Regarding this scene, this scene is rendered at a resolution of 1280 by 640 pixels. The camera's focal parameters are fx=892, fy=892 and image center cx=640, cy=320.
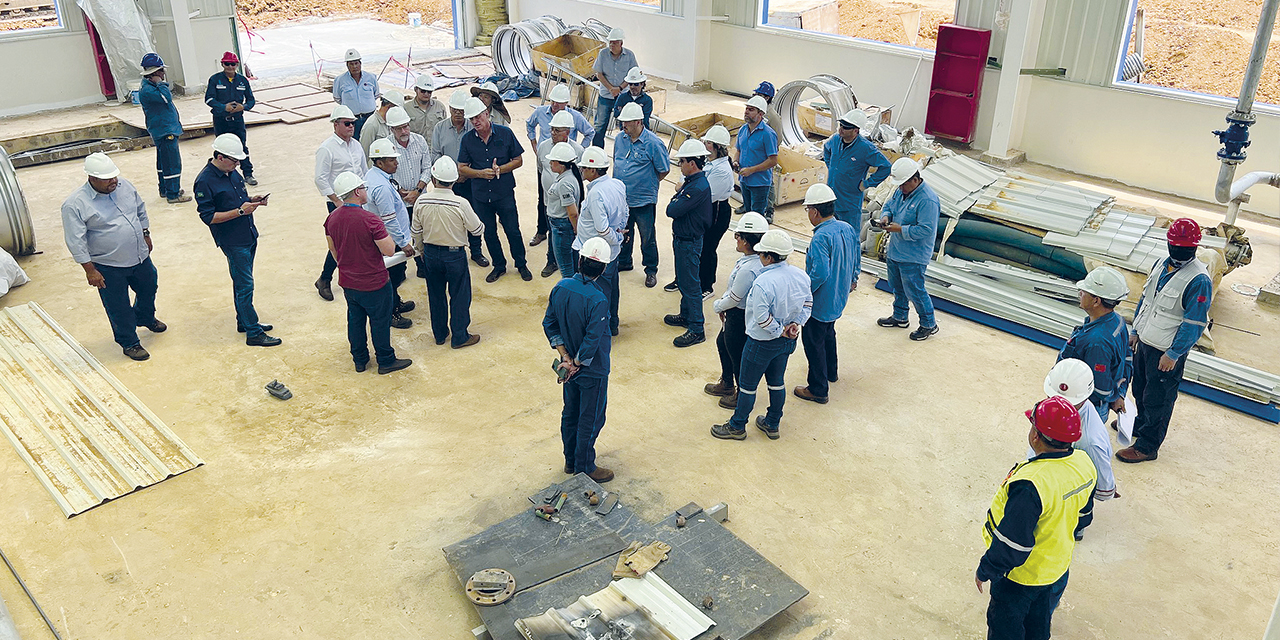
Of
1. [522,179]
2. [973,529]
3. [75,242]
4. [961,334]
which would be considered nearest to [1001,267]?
[961,334]

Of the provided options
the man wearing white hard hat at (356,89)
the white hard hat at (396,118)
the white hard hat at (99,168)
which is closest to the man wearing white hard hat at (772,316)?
the white hard hat at (396,118)

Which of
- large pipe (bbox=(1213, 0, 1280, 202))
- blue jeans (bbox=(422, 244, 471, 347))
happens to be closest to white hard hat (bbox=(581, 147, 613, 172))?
blue jeans (bbox=(422, 244, 471, 347))

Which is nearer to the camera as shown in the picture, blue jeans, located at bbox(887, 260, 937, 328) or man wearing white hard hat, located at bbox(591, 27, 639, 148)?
blue jeans, located at bbox(887, 260, 937, 328)

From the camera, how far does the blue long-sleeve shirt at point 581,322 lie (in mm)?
5555

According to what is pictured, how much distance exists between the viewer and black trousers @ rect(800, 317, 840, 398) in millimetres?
6910

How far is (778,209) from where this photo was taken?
37.0 feet

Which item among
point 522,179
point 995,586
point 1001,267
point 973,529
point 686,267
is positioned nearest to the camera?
point 995,586

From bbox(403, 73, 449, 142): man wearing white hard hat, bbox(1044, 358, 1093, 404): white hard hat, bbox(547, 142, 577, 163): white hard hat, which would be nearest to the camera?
bbox(1044, 358, 1093, 404): white hard hat

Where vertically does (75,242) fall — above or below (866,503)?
above

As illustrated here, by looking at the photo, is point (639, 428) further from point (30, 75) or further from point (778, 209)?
point (30, 75)

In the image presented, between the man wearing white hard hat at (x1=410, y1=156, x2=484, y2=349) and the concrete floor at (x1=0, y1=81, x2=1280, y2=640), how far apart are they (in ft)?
0.91

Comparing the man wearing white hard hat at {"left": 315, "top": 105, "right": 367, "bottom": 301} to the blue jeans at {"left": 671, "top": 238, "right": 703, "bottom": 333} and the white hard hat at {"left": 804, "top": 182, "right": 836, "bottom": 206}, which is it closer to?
the blue jeans at {"left": 671, "top": 238, "right": 703, "bottom": 333}

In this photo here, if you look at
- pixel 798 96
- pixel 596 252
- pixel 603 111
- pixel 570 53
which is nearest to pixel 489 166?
pixel 596 252

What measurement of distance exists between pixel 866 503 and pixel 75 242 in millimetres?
6304
